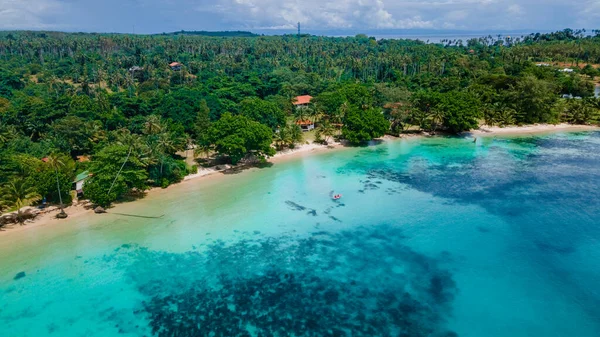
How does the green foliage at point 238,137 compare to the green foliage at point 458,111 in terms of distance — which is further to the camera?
the green foliage at point 458,111

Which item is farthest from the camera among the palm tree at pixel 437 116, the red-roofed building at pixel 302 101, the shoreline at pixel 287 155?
the red-roofed building at pixel 302 101

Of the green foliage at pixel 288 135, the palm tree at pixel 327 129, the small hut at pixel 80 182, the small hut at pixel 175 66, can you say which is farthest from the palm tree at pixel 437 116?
the small hut at pixel 175 66

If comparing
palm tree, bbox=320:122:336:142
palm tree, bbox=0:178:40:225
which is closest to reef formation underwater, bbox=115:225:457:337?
palm tree, bbox=0:178:40:225

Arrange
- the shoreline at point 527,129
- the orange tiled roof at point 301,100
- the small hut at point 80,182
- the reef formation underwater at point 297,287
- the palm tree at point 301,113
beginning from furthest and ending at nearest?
the orange tiled roof at point 301,100
the shoreline at point 527,129
the palm tree at point 301,113
the small hut at point 80,182
the reef formation underwater at point 297,287

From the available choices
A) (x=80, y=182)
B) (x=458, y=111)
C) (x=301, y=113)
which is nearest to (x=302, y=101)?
(x=301, y=113)

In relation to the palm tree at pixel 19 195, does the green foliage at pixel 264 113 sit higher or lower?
higher

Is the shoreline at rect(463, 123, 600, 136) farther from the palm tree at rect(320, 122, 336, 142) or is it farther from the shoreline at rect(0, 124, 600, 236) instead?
the palm tree at rect(320, 122, 336, 142)

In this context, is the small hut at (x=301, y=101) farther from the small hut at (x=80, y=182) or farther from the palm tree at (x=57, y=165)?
the palm tree at (x=57, y=165)

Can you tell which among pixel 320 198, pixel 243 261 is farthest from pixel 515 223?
pixel 243 261
